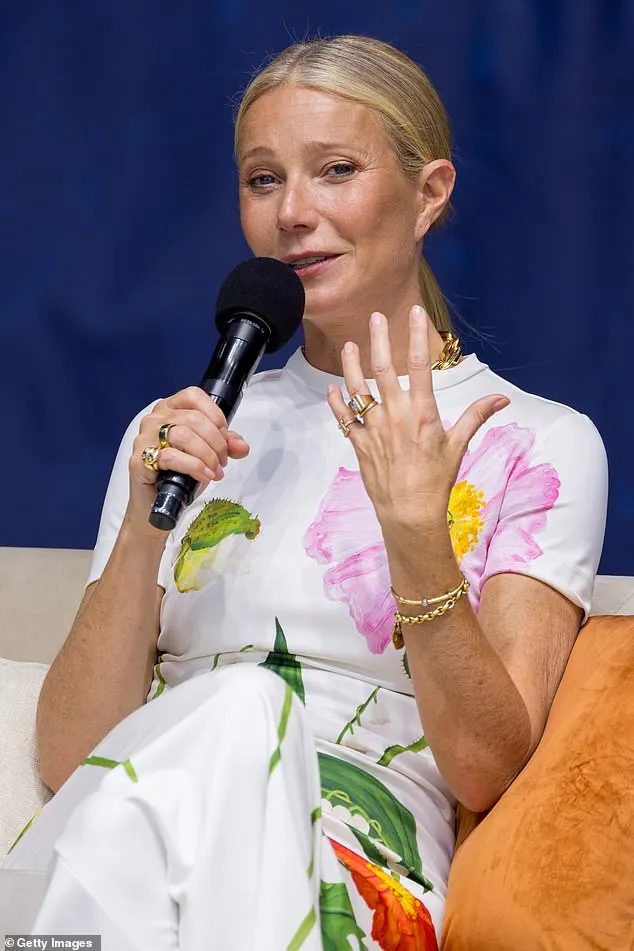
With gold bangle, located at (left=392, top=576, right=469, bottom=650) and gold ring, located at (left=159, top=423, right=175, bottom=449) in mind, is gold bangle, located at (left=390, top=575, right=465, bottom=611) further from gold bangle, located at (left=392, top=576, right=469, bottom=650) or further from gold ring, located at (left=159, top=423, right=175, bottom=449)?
gold ring, located at (left=159, top=423, right=175, bottom=449)

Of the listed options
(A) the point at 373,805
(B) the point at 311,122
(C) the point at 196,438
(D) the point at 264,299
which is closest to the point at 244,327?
(D) the point at 264,299

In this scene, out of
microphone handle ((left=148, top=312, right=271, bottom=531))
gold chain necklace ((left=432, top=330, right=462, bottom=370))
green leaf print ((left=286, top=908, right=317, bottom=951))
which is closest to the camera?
green leaf print ((left=286, top=908, right=317, bottom=951))

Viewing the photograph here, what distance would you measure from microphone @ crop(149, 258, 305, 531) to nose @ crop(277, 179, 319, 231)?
0.10 metres

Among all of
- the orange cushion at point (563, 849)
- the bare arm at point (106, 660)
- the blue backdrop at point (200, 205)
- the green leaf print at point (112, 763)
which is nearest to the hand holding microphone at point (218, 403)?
the bare arm at point (106, 660)

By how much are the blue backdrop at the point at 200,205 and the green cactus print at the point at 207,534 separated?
0.79 m

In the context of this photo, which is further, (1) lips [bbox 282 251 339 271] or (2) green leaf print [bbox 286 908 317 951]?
(1) lips [bbox 282 251 339 271]

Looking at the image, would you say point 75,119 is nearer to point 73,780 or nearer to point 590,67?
point 590,67

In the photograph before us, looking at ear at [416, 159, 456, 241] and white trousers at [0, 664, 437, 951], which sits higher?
ear at [416, 159, 456, 241]

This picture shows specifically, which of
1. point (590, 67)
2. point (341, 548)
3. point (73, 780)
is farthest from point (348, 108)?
point (73, 780)

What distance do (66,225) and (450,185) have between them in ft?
2.96

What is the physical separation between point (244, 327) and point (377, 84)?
478mm

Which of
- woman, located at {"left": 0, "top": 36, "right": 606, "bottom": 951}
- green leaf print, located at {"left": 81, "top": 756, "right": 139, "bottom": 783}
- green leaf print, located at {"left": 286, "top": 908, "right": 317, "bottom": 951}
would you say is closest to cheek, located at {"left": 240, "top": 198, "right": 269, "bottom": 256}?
woman, located at {"left": 0, "top": 36, "right": 606, "bottom": 951}

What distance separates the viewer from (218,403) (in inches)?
49.7

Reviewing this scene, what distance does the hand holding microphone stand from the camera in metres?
1.21
